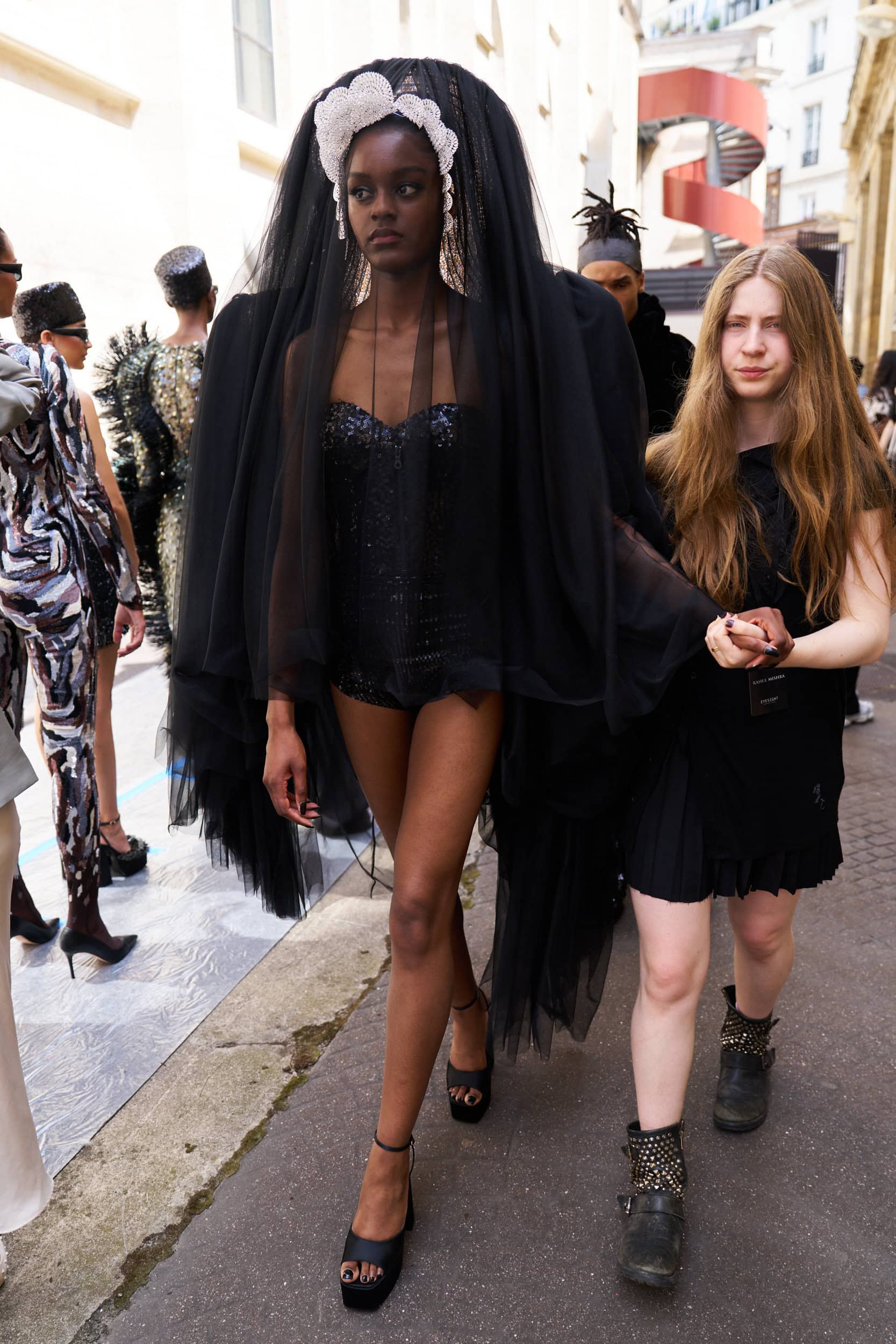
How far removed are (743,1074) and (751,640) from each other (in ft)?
4.16

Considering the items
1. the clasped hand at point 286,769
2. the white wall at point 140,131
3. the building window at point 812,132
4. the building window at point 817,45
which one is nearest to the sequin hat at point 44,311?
the white wall at point 140,131

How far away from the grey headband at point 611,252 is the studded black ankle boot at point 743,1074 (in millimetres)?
2419

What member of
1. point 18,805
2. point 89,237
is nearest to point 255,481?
point 18,805

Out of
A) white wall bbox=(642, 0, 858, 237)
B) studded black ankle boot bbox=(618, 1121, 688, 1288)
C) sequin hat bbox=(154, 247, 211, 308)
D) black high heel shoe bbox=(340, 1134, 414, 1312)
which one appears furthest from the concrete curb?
white wall bbox=(642, 0, 858, 237)

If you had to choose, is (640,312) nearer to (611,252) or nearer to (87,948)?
(611,252)

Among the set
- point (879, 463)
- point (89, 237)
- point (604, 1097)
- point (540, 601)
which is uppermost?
point (89, 237)

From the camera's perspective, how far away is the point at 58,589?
Result: 3062 millimetres

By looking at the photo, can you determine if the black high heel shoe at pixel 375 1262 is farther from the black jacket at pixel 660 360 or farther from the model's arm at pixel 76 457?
the black jacket at pixel 660 360

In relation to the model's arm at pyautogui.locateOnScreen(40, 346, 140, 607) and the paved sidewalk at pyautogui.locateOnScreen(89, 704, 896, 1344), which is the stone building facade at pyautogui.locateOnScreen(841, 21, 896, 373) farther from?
the paved sidewalk at pyautogui.locateOnScreen(89, 704, 896, 1344)

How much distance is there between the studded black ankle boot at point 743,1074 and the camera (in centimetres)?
259

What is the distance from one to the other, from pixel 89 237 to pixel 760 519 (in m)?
5.98

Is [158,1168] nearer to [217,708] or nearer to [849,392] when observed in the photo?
[217,708]

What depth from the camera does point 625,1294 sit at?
210 centimetres

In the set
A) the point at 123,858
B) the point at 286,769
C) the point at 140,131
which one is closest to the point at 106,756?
the point at 123,858
